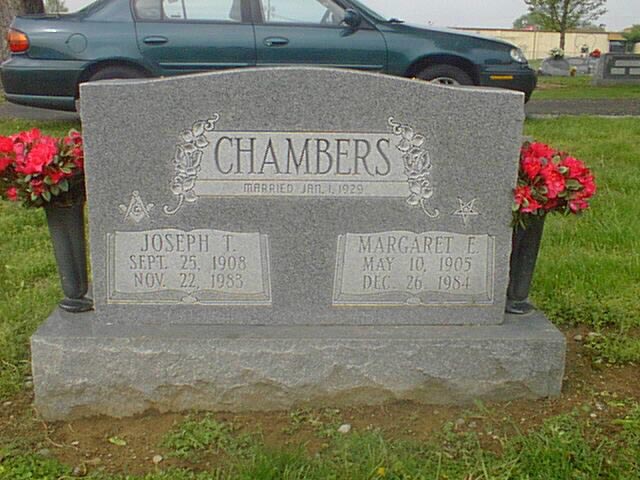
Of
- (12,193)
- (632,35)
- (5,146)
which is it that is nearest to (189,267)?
(12,193)

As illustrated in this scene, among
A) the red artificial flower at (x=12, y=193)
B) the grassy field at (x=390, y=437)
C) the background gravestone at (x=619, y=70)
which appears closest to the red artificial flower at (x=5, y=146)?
the red artificial flower at (x=12, y=193)

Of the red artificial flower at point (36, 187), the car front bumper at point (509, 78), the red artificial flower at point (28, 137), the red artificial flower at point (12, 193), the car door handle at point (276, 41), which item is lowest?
the red artificial flower at point (12, 193)

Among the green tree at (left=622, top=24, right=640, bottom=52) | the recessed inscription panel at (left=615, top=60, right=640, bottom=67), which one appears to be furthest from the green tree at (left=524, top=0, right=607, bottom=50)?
the recessed inscription panel at (left=615, top=60, right=640, bottom=67)

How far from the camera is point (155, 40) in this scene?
6.79 m

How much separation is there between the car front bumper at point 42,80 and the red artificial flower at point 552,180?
550 centimetres

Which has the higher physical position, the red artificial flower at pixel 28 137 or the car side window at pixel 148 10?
the car side window at pixel 148 10

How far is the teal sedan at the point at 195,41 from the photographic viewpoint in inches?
268

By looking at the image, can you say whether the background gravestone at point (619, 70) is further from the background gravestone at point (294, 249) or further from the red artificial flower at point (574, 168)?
the background gravestone at point (294, 249)

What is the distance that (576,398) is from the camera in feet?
8.42

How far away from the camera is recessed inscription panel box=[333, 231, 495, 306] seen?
99.5 inches

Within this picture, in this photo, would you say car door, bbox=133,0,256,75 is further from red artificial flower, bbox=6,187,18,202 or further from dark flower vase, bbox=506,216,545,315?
dark flower vase, bbox=506,216,545,315

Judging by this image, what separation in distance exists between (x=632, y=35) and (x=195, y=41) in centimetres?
3275

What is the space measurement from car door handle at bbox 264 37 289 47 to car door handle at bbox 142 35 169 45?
0.96 meters

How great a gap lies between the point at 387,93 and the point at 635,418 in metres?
1.39
